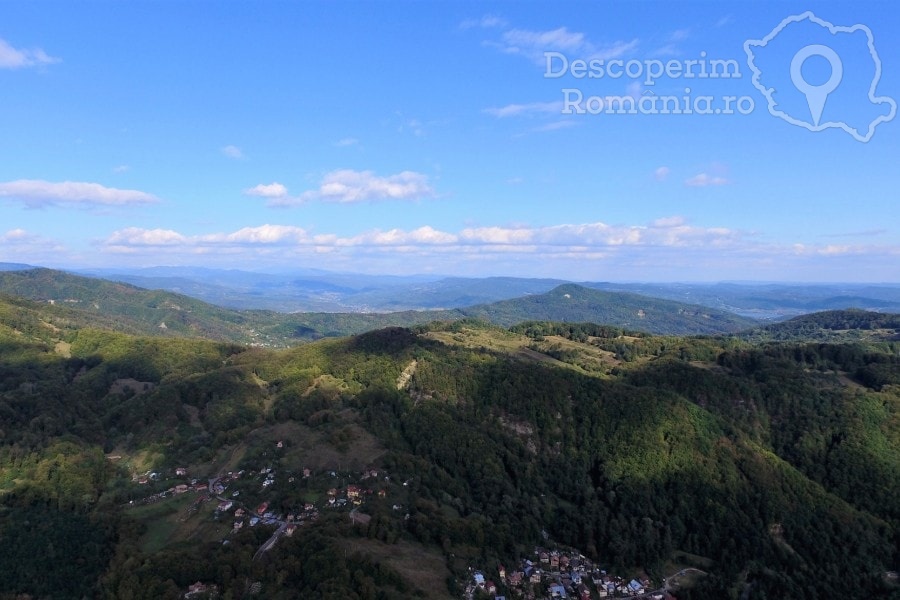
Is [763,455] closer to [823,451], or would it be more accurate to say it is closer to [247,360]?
[823,451]

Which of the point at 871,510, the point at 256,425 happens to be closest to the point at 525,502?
the point at 256,425

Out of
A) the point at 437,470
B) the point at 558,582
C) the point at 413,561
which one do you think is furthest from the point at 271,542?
the point at 558,582

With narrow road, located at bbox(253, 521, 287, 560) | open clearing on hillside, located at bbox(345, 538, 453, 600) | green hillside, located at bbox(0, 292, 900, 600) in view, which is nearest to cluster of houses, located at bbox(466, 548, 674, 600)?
green hillside, located at bbox(0, 292, 900, 600)

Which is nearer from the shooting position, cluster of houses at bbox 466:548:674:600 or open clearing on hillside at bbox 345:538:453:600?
open clearing on hillside at bbox 345:538:453:600

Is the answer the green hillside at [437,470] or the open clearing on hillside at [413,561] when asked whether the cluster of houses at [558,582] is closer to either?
the green hillside at [437,470]

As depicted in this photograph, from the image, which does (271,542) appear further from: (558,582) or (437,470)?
(558,582)

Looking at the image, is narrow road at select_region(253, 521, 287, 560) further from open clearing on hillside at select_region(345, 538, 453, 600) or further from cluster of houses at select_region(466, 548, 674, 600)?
cluster of houses at select_region(466, 548, 674, 600)
